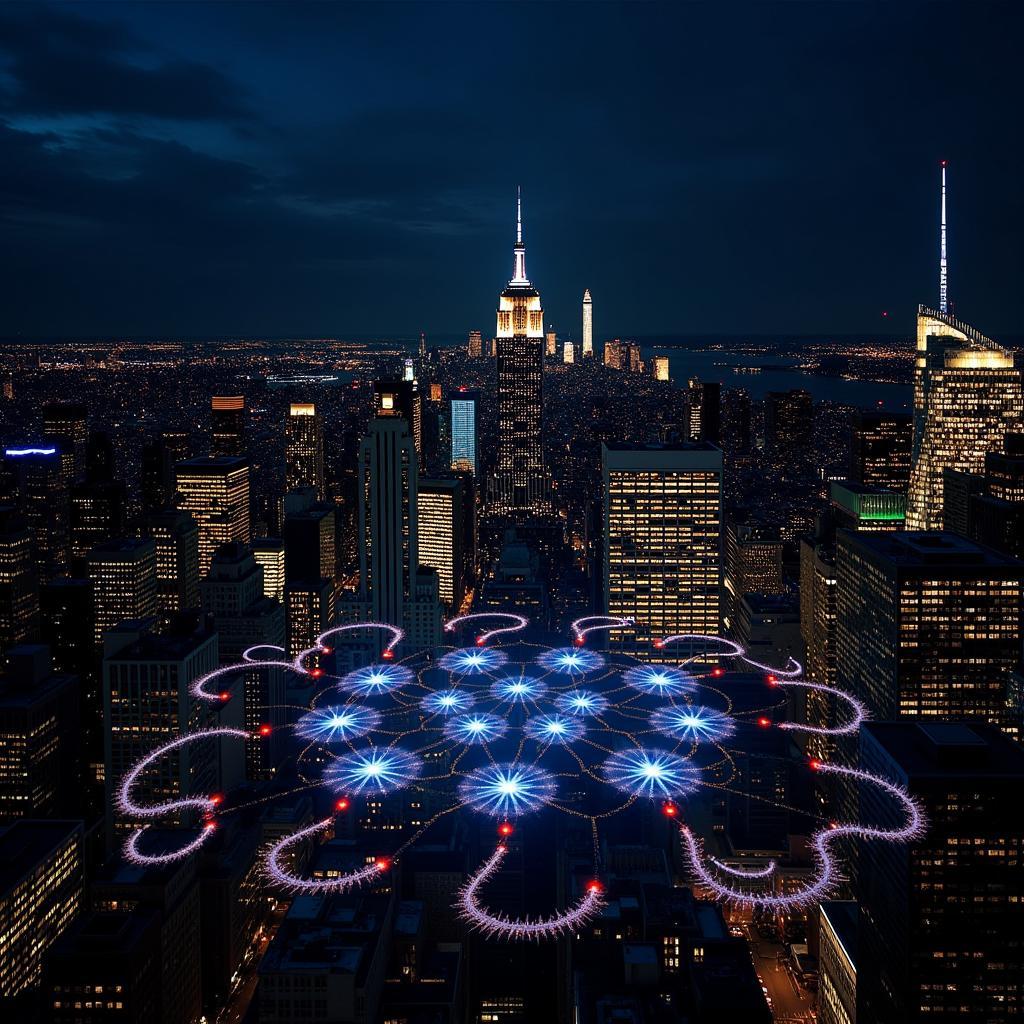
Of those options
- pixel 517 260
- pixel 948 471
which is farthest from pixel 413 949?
pixel 517 260

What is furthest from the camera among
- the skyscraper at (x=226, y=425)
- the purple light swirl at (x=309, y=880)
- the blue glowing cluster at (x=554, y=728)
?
the skyscraper at (x=226, y=425)

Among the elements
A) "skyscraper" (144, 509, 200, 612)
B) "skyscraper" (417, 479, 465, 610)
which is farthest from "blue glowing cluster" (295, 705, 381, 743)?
"skyscraper" (417, 479, 465, 610)

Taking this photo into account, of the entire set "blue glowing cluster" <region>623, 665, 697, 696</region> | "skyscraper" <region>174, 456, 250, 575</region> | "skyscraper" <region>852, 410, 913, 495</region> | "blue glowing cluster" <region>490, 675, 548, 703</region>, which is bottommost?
"blue glowing cluster" <region>623, 665, 697, 696</region>

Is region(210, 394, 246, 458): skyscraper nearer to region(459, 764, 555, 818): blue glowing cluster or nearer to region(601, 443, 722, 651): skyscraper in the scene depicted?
region(601, 443, 722, 651): skyscraper

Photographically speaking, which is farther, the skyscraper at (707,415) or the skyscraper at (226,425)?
the skyscraper at (707,415)

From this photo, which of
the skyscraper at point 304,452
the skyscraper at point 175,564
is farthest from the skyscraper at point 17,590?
the skyscraper at point 304,452

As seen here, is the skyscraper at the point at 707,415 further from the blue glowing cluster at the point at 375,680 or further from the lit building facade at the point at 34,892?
the lit building facade at the point at 34,892
